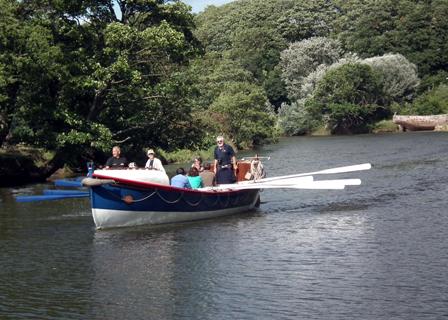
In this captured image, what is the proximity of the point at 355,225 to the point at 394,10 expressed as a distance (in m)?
86.8

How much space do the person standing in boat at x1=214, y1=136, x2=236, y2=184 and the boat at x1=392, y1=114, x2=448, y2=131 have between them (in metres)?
61.6

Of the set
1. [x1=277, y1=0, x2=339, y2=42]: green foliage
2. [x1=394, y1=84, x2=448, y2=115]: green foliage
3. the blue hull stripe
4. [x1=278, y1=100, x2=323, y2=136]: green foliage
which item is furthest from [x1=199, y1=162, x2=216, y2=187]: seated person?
[x1=277, y1=0, x2=339, y2=42]: green foliage

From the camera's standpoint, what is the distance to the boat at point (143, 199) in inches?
790

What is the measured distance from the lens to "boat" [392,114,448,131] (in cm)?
8206

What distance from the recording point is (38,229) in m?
22.0

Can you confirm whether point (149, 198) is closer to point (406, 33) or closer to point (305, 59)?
point (305, 59)

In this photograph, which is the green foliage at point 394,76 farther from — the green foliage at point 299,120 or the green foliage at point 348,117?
the green foliage at point 299,120

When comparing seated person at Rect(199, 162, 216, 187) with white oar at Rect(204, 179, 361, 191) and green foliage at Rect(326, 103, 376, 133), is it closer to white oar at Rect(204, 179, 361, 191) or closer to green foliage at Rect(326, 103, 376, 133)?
white oar at Rect(204, 179, 361, 191)

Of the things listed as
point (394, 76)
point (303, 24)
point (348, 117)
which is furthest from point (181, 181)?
point (303, 24)

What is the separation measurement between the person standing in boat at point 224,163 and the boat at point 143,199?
1.36 meters

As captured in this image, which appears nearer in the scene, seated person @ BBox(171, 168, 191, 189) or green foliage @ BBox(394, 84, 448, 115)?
seated person @ BBox(171, 168, 191, 189)

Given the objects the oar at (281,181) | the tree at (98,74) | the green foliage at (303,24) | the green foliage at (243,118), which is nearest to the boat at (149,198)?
the oar at (281,181)

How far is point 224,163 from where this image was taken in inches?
951

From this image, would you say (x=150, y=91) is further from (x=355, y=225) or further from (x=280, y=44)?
(x=280, y=44)
